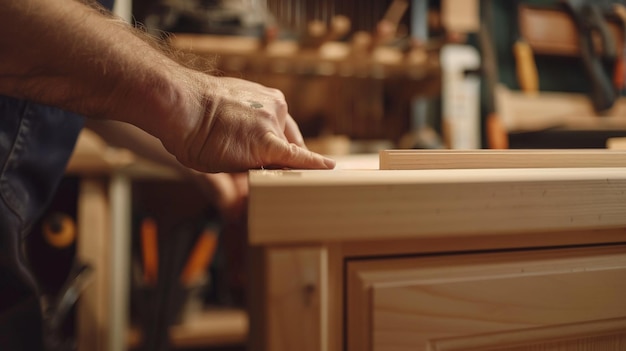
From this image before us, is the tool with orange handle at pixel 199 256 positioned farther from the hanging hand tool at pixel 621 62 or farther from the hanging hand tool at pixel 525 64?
the hanging hand tool at pixel 621 62

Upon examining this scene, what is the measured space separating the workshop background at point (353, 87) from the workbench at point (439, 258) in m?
0.47

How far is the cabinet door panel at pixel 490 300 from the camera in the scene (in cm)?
29

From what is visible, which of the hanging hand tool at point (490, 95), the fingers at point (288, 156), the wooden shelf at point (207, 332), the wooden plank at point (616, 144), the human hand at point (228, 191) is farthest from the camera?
the hanging hand tool at point (490, 95)

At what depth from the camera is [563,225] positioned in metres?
0.31

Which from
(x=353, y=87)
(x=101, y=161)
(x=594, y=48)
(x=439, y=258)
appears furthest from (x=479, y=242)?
(x=594, y=48)

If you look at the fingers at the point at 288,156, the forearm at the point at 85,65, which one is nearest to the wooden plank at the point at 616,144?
the fingers at the point at 288,156

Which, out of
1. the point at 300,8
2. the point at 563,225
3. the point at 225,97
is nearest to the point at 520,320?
the point at 563,225

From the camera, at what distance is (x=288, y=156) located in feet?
1.28

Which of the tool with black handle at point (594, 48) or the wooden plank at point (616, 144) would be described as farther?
the tool with black handle at point (594, 48)

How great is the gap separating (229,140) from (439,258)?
208 millimetres

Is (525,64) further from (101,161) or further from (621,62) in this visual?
(101,161)

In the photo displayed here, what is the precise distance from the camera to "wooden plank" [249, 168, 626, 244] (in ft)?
0.86

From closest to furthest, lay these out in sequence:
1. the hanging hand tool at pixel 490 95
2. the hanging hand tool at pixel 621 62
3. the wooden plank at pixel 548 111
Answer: the hanging hand tool at pixel 490 95 < the wooden plank at pixel 548 111 < the hanging hand tool at pixel 621 62

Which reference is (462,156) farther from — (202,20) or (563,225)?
(202,20)
